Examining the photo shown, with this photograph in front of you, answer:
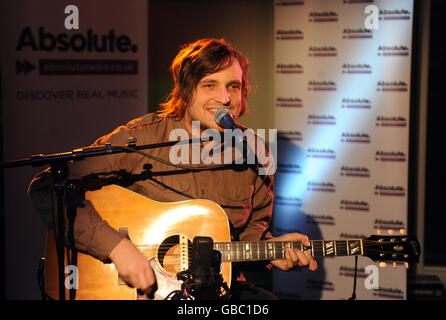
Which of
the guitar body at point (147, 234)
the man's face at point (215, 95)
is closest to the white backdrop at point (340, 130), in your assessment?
the man's face at point (215, 95)

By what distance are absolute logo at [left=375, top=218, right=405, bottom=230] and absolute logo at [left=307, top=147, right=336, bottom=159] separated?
72cm

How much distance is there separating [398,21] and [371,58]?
388 mm

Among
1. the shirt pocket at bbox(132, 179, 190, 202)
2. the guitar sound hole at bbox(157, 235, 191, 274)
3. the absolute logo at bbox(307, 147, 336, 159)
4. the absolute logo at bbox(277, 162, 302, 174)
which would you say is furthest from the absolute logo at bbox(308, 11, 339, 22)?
the guitar sound hole at bbox(157, 235, 191, 274)

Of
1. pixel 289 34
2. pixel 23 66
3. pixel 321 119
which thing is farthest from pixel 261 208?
pixel 23 66

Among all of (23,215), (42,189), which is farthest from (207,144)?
(23,215)

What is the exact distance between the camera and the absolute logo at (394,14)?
4508 millimetres

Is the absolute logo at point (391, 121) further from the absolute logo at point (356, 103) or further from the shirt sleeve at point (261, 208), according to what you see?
the shirt sleeve at point (261, 208)

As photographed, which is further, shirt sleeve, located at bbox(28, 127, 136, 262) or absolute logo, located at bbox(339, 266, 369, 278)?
absolute logo, located at bbox(339, 266, 369, 278)

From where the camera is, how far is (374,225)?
4.67 meters

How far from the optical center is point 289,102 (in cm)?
488

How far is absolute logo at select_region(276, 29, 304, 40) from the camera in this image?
481 centimetres

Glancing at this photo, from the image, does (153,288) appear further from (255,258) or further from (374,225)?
(374,225)

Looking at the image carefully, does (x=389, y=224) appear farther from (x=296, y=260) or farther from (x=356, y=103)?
(x=296, y=260)

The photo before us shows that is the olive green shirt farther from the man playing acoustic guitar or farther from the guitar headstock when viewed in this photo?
the guitar headstock
